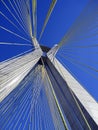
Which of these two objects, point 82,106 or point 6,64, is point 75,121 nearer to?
point 82,106

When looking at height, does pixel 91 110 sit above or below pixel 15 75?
below

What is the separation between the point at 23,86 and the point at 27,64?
70 cm

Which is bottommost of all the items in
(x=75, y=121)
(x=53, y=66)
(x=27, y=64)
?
(x=75, y=121)

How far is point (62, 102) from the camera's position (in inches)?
131

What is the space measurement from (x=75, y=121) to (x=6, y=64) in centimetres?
115

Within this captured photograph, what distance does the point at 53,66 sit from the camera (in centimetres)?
458

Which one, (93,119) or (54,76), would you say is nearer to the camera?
(93,119)

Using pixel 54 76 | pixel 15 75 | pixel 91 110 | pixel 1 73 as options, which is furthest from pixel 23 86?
pixel 91 110

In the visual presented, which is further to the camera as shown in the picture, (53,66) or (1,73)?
(53,66)

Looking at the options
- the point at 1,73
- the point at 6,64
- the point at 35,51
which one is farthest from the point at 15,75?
the point at 35,51

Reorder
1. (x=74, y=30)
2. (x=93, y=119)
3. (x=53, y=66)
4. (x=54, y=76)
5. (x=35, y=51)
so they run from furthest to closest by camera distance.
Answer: (x=35, y=51), (x=53, y=66), (x=54, y=76), (x=74, y=30), (x=93, y=119)

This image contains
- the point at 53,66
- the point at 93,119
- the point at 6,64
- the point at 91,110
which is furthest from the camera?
the point at 53,66

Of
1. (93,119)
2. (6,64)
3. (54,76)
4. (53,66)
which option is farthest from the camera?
(53,66)

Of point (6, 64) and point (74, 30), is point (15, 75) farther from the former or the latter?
point (74, 30)
